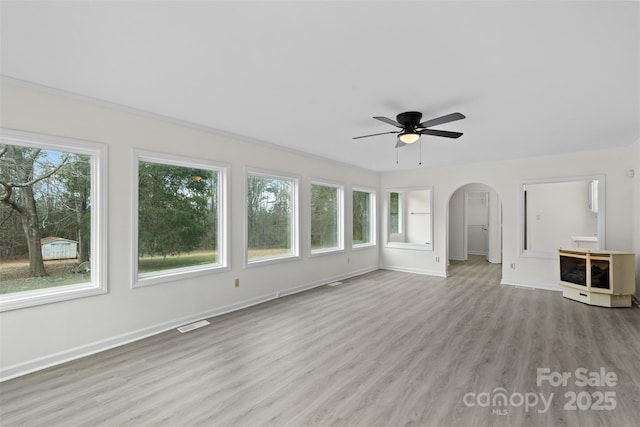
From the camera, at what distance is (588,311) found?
13.7 feet

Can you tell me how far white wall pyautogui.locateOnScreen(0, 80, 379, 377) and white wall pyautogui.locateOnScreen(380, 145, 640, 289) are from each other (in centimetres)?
382

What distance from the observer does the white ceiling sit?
1.68m

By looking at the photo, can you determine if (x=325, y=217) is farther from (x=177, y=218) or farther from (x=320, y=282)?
(x=177, y=218)

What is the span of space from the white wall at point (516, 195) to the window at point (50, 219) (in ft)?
19.7

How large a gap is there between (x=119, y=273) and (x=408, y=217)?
672 centimetres

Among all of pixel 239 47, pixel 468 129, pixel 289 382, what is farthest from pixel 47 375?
pixel 468 129

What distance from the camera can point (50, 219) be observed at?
2.81 meters

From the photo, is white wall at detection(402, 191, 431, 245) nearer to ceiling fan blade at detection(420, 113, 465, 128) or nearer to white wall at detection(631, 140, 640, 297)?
white wall at detection(631, 140, 640, 297)

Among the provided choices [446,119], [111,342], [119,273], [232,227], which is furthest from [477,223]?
[111,342]

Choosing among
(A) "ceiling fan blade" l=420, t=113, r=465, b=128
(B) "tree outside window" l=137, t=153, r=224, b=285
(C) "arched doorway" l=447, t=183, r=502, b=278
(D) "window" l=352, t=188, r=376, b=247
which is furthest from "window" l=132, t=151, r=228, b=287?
(C) "arched doorway" l=447, t=183, r=502, b=278

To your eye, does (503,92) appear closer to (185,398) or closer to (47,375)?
(185,398)

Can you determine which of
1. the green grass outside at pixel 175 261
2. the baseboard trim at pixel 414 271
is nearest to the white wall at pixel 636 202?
the baseboard trim at pixel 414 271

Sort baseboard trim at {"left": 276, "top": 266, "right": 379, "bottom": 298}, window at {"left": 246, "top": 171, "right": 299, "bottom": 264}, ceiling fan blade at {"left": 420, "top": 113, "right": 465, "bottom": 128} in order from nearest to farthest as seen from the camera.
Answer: ceiling fan blade at {"left": 420, "top": 113, "right": 465, "bottom": 128} < window at {"left": 246, "top": 171, "right": 299, "bottom": 264} < baseboard trim at {"left": 276, "top": 266, "right": 379, "bottom": 298}

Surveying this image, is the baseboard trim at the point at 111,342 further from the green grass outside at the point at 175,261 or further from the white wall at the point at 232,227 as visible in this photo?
the green grass outside at the point at 175,261
